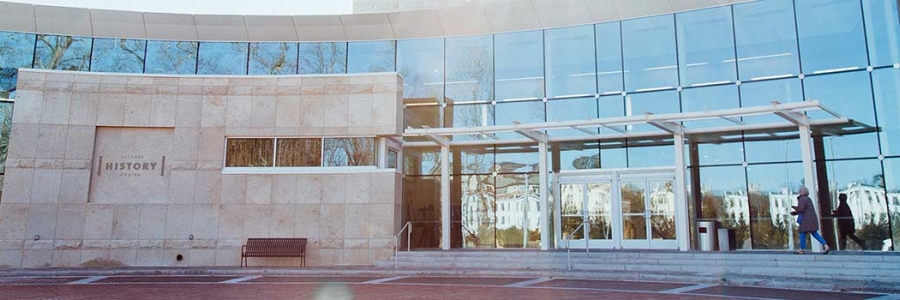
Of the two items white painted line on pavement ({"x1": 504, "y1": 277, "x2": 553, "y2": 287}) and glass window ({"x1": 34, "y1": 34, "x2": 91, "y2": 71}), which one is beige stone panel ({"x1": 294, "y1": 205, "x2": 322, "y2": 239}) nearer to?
white painted line on pavement ({"x1": 504, "y1": 277, "x2": 553, "y2": 287})

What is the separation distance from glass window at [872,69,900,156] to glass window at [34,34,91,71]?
23279 millimetres

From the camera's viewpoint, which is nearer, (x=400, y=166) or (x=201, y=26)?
(x=400, y=166)

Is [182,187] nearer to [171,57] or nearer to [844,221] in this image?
[171,57]

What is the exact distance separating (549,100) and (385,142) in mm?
5367

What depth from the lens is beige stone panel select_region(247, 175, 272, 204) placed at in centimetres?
1795

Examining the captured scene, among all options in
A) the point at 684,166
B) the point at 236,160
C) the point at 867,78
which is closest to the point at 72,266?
the point at 236,160

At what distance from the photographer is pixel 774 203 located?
1772 centimetres

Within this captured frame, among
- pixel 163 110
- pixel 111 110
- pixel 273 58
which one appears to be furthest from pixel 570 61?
pixel 111 110

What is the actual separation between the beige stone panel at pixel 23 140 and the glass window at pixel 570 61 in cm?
1448

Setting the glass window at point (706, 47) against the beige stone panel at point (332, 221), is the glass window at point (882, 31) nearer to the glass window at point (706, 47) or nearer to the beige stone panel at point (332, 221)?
the glass window at point (706, 47)

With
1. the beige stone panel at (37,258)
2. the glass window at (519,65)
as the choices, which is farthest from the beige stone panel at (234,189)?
the glass window at (519,65)

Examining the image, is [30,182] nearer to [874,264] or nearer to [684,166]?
[684,166]

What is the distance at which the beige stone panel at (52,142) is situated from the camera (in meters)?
17.8

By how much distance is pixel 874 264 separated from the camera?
12.9 meters
